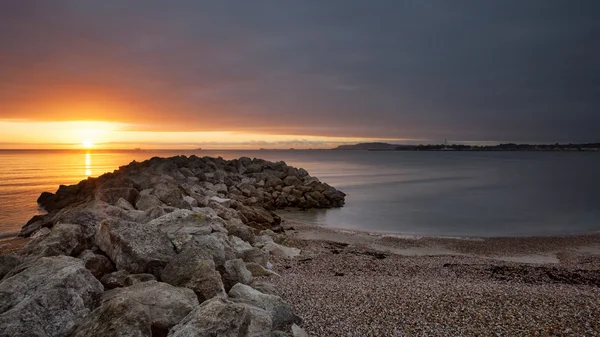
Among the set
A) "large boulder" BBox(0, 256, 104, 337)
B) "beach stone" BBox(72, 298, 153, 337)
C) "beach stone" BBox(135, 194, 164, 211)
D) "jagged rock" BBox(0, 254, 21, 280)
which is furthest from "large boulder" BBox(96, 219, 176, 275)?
"beach stone" BBox(135, 194, 164, 211)

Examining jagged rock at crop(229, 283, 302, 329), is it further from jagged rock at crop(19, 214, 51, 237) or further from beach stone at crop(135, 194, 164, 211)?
jagged rock at crop(19, 214, 51, 237)

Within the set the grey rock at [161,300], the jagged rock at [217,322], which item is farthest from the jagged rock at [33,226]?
the jagged rock at [217,322]

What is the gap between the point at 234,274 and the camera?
7.57m

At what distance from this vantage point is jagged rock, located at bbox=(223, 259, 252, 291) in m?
7.47

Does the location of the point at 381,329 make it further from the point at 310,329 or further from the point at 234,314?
the point at 234,314

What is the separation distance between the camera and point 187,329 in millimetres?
4676

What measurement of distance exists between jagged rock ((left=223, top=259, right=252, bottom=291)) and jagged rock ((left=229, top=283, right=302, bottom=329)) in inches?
32.6

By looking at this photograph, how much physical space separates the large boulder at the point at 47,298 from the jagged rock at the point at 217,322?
1.56 metres

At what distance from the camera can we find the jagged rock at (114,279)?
644 cm

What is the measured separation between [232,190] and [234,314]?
23.3m

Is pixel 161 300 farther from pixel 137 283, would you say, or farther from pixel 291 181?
pixel 291 181

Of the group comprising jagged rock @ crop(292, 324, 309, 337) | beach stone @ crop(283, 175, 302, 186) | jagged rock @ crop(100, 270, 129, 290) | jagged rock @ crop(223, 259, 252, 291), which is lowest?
beach stone @ crop(283, 175, 302, 186)

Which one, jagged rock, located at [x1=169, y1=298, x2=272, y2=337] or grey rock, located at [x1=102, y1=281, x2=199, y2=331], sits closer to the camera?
jagged rock, located at [x1=169, y1=298, x2=272, y2=337]

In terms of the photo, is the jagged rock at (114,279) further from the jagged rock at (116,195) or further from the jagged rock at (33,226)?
the jagged rock at (33,226)
